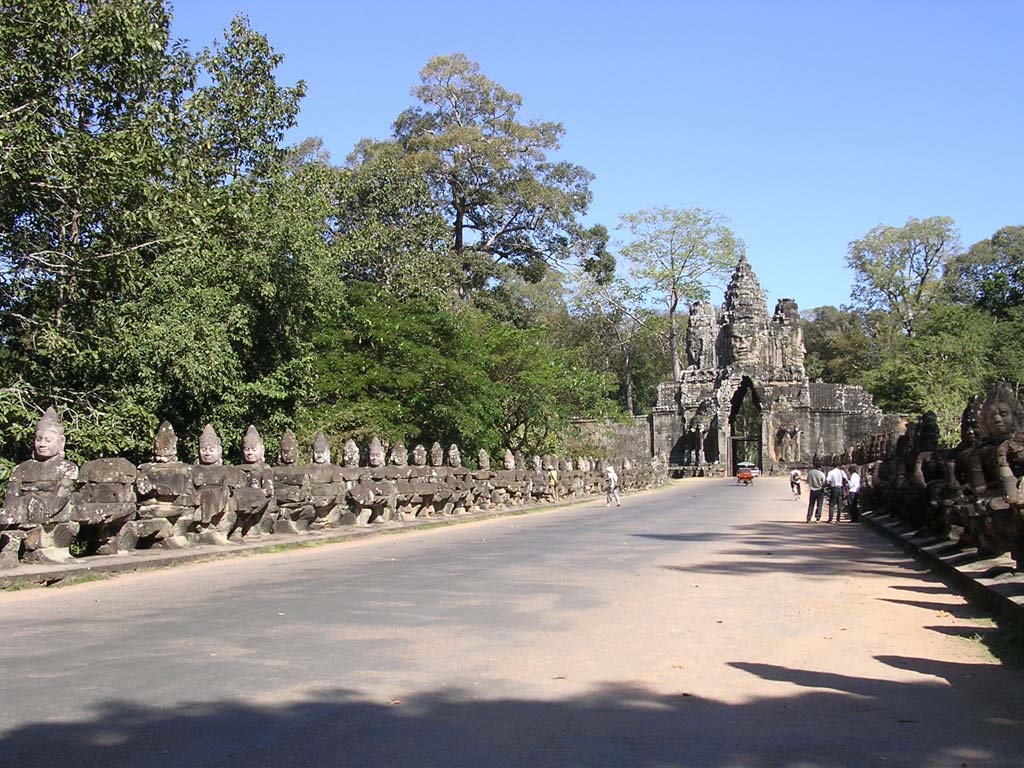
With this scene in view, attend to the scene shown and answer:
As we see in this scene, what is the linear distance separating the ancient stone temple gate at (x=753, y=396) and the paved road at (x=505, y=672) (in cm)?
6046

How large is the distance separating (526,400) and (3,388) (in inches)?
849

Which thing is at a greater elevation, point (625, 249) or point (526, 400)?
point (625, 249)

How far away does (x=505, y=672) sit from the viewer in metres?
6.21

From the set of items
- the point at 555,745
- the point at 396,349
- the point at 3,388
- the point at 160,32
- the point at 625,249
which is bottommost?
the point at 555,745

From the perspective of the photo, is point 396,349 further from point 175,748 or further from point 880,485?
point 175,748

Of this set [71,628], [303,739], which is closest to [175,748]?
[303,739]

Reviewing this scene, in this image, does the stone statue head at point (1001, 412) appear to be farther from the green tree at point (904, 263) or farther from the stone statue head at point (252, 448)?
the green tree at point (904, 263)

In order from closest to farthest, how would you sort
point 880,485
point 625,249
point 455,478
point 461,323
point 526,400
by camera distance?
point 880,485
point 455,478
point 461,323
point 526,400
point 625,249

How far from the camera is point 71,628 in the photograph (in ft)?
25.9

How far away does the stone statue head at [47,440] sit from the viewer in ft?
39.8

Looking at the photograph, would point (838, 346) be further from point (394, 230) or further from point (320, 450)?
point (320, 450)

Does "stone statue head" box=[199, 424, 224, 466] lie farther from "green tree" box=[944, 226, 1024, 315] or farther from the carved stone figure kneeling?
"green tree" box=[944, 226, 1024, 315]

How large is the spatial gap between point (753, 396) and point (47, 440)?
6579cm

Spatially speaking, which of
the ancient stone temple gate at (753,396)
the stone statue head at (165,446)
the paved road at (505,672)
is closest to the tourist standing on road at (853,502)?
the paved road at (505,672)
